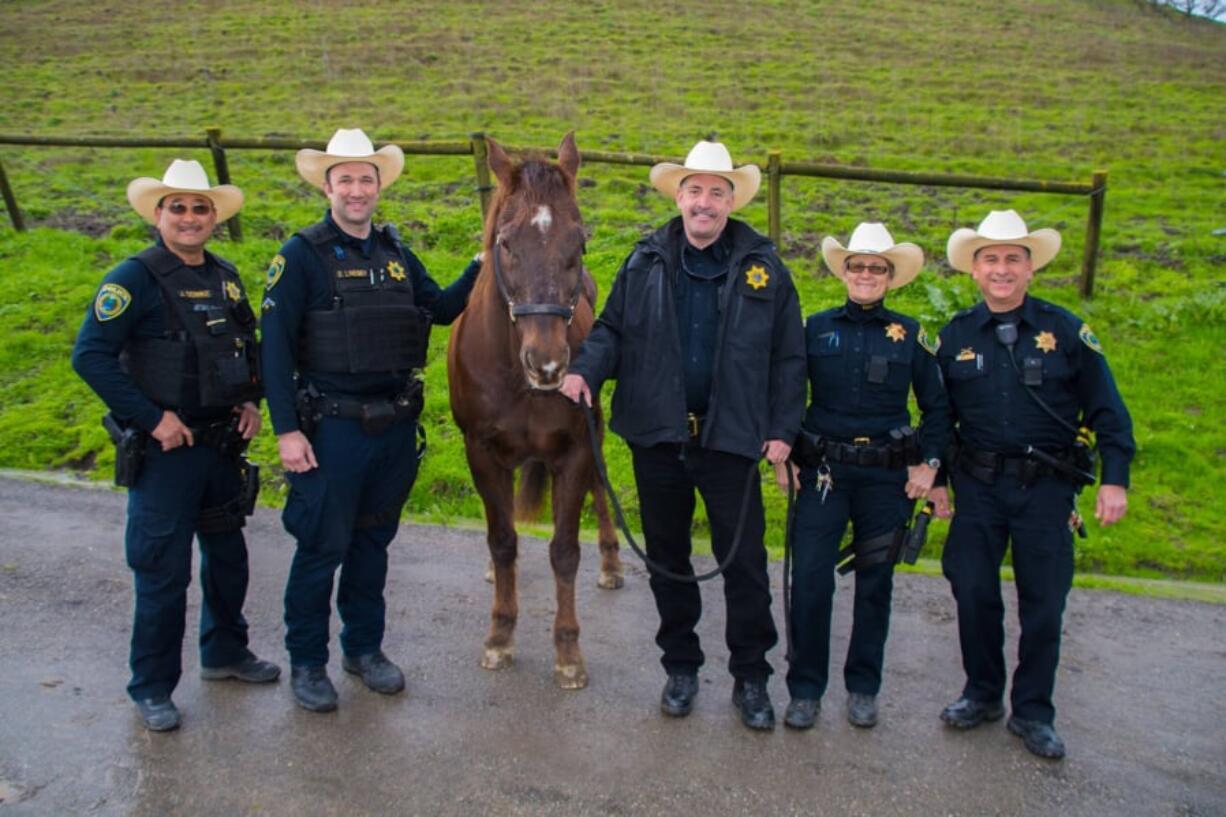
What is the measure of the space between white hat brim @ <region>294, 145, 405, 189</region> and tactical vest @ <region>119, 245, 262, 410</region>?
2.30 ft

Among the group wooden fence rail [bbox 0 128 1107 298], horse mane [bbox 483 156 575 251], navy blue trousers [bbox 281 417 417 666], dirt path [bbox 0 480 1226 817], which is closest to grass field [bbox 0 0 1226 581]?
wooden fence rail [bbox 0 128 1107 298]

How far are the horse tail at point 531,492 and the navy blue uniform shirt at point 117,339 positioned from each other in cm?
235

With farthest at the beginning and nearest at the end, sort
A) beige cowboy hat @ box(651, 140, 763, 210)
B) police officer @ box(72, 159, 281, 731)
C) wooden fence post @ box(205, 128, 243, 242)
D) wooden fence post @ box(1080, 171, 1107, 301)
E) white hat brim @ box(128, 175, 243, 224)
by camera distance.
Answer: wooden fence post @ box(205, 128, 243, 242) < wooden fence post @ box(1080, 171, 1107, 301) < white hat brim @ box(128, 175, 243, 224) < beige cowboy hat @ box(651, 140, 763, 210) < police officer @ box(72, 159, 281, 731)

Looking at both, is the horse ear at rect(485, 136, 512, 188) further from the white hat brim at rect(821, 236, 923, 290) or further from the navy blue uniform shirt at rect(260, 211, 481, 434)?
the white hat brim at rect(821, 236, 923, 290)

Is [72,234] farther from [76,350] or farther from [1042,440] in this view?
[1042,440]

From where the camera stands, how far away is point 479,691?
424 cm

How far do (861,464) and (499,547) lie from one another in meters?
1.88

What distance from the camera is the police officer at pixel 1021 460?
374 centimetres

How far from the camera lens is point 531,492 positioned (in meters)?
5.70

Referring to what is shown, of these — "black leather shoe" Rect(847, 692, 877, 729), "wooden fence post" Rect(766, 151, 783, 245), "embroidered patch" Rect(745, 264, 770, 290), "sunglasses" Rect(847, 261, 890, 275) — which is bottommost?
"black leather shoe" Rect(847, 692, 877, 729)

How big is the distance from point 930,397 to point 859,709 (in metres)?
1.41

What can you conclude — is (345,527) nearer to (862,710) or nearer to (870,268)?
(862,710)

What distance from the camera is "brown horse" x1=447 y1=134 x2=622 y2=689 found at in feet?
12.1

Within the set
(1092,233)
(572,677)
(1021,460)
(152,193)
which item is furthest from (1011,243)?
(1092,233)
